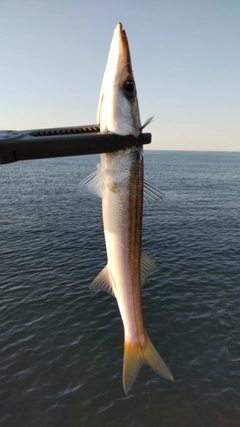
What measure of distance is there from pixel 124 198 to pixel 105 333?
574 inches

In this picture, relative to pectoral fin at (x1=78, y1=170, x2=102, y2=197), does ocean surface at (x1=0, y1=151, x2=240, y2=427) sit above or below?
below

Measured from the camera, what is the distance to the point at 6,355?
15.9m

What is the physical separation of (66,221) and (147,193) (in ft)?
115

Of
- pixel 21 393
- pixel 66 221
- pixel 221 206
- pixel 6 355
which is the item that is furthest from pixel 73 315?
pixel 221 206

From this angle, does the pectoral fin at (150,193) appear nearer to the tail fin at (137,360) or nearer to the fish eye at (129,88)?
the fish eye at (129,88)

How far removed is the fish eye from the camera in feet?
13.6

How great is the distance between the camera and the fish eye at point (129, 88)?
13.6ft

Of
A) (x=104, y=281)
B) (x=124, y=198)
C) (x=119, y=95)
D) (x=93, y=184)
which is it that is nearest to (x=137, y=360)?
(x=104, y=281)

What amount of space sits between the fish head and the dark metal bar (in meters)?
0.14

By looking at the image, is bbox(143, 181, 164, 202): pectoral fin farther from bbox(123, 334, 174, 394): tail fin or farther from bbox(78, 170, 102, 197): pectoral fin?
bbox(123, 334, 174, 394): tail fin

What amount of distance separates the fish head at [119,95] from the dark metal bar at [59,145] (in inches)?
5.5

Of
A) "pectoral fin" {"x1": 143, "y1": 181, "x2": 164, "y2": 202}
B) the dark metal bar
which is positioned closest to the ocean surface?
"pectoral fin" {"x1": 143, "y1": 181, "x2": 164, "y2": 202}

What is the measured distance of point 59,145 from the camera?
13.2ft

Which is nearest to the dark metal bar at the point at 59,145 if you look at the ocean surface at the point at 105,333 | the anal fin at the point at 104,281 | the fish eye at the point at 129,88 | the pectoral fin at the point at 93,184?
the pectoral fin at the point at 93,184
